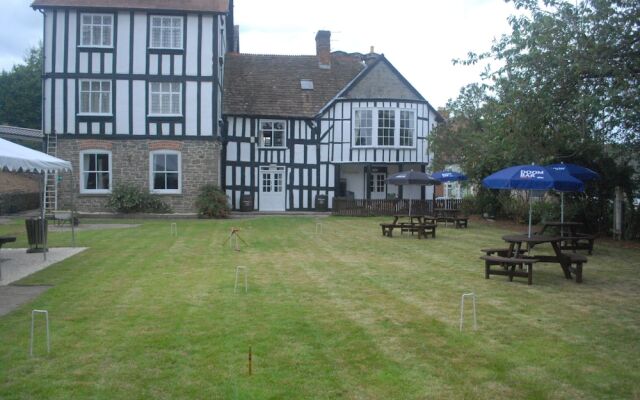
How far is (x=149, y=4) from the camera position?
25.8 meters

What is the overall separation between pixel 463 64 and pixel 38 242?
36.5ft

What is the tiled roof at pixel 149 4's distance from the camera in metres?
25.4

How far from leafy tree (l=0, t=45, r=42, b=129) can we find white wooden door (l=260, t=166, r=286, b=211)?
86.5 feet

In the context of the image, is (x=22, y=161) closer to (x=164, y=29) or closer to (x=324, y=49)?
(x=164, y=29)

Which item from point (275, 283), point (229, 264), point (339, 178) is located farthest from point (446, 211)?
point (275, 283)

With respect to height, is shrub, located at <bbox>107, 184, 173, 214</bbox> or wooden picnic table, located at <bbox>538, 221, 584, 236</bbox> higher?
shrub, located at <bbox>107, 184, 173, 214</bbox>

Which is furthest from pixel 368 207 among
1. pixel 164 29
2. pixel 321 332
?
pixel 321 332

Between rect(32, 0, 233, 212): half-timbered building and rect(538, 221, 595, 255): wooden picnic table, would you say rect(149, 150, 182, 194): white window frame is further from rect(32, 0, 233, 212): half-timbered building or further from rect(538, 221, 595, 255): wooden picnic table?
rect(538, 221, 595, 255): wooden picnic table

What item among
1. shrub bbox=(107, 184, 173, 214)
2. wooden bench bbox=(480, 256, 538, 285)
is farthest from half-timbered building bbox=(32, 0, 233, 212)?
wooden bench bbox=(480, 256, 538, 285)

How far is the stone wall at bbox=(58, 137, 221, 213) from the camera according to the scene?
2627 centimetres

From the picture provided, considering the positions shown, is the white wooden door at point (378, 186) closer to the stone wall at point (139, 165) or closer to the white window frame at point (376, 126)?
the white window frame at point (376, 126)

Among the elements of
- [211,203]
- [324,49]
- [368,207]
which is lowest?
[368,207]

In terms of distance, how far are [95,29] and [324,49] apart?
39.9 ft

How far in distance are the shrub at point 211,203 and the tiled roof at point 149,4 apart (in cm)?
772
